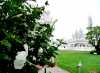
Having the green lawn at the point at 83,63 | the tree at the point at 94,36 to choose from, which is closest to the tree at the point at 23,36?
the green lawn at the point at 83,63

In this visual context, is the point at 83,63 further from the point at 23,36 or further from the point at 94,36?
the point at 23,36

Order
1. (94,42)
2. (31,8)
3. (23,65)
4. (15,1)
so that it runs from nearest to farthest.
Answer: (23,65)
(15,1)
(31,8)
(94,42)

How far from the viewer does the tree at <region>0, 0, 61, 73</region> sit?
228 cm

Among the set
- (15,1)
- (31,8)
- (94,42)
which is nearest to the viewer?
(15,1)

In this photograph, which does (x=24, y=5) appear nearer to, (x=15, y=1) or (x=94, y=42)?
(x=15, y=1)

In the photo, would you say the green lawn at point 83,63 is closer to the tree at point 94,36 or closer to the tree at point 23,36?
the tree at point 23,36

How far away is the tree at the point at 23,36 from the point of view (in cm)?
228

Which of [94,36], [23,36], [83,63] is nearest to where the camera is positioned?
[23,36]

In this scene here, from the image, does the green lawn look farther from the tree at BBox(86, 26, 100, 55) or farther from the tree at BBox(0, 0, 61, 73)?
the tree at BBox(86, 26, 100, 55)

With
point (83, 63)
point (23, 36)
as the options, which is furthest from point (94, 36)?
point (23, 36)

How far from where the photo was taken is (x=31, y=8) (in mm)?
2576

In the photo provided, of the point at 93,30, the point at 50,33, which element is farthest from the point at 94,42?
the point at 50,33

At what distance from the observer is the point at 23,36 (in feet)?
7.95

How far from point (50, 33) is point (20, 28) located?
0.32m
